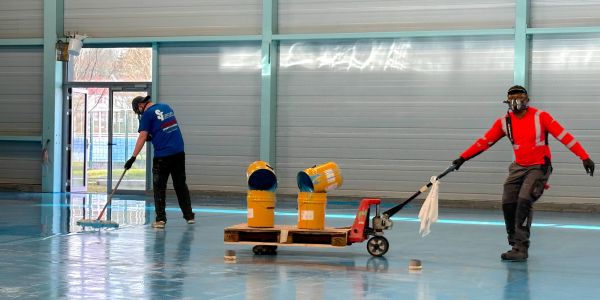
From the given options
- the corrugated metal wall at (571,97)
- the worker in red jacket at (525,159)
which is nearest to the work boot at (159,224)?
the worker in red jacket at (525,159)

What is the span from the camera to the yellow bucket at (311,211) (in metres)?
8.77

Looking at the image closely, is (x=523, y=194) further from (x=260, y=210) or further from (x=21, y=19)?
(x=21, y=19)

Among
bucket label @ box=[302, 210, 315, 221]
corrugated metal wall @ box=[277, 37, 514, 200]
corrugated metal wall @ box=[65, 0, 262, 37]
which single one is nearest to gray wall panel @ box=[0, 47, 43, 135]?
corrugated metal wall @ box=[65, 0, 262, 37]

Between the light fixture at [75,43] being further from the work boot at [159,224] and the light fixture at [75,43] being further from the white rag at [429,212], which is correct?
the white rag at [429,212]

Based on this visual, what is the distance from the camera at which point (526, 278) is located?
7562mm

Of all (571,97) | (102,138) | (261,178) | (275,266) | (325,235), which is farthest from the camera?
(102,138)

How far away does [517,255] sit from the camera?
8734 mm

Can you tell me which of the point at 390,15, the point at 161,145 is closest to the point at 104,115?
the point at 390,15

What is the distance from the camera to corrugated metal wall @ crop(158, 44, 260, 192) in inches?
769

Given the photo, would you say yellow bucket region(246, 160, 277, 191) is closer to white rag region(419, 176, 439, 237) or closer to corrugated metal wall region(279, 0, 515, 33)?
white rag region(419, 176, 439, 237)

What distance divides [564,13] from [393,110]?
146 inches

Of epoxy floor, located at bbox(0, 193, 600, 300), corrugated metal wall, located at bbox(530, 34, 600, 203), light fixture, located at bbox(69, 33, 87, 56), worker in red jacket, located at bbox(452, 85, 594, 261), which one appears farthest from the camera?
light fixture, located at bbox(69, 33, 87, 56)

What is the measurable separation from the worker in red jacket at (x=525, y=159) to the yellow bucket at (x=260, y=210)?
88.9 inches

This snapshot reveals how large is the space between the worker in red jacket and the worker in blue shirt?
4.50 meters
